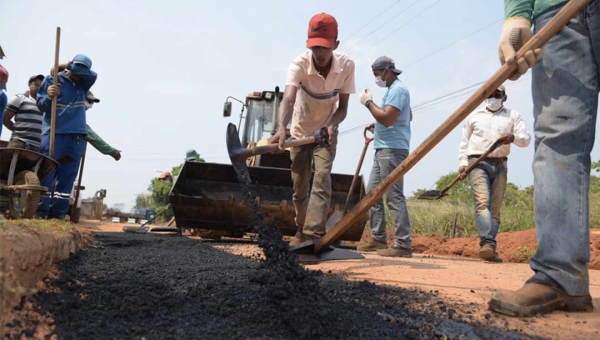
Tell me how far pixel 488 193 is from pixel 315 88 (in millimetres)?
2425

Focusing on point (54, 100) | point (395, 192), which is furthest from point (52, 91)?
point (395, 192)

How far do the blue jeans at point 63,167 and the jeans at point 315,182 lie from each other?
3369 millimetres

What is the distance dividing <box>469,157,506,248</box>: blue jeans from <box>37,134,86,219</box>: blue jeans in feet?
15.3

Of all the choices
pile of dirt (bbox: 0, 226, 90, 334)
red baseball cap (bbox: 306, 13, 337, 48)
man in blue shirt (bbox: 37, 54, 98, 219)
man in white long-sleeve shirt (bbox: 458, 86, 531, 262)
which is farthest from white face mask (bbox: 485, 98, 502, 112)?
man in blue shirt (bbox: 37, 54, 98, 219)

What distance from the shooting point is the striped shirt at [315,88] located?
377 cm

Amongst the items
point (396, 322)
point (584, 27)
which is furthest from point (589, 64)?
point (396, 322)

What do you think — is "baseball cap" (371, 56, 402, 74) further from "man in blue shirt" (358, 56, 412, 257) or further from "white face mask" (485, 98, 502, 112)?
"white face mask" (485, 98, 502, 112)

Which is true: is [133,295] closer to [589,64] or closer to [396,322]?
[396,322]

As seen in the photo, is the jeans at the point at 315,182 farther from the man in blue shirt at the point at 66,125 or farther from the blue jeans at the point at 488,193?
the man in blue shirt at the point at 66,125

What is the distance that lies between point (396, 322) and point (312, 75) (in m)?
2.32

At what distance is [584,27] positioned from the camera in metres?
2.15

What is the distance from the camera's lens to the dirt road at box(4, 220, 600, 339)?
160cm

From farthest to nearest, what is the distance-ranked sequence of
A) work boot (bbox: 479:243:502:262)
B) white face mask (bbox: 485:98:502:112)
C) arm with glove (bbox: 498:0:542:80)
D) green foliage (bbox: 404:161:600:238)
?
green foliage (bbox: 404:161:600:238), white face mask (bbox: 485:98:502:112), work boot (bbox: 479:243:502:262), arm with glove (bbox: 498:0:542:80)

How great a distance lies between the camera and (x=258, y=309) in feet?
6.14
